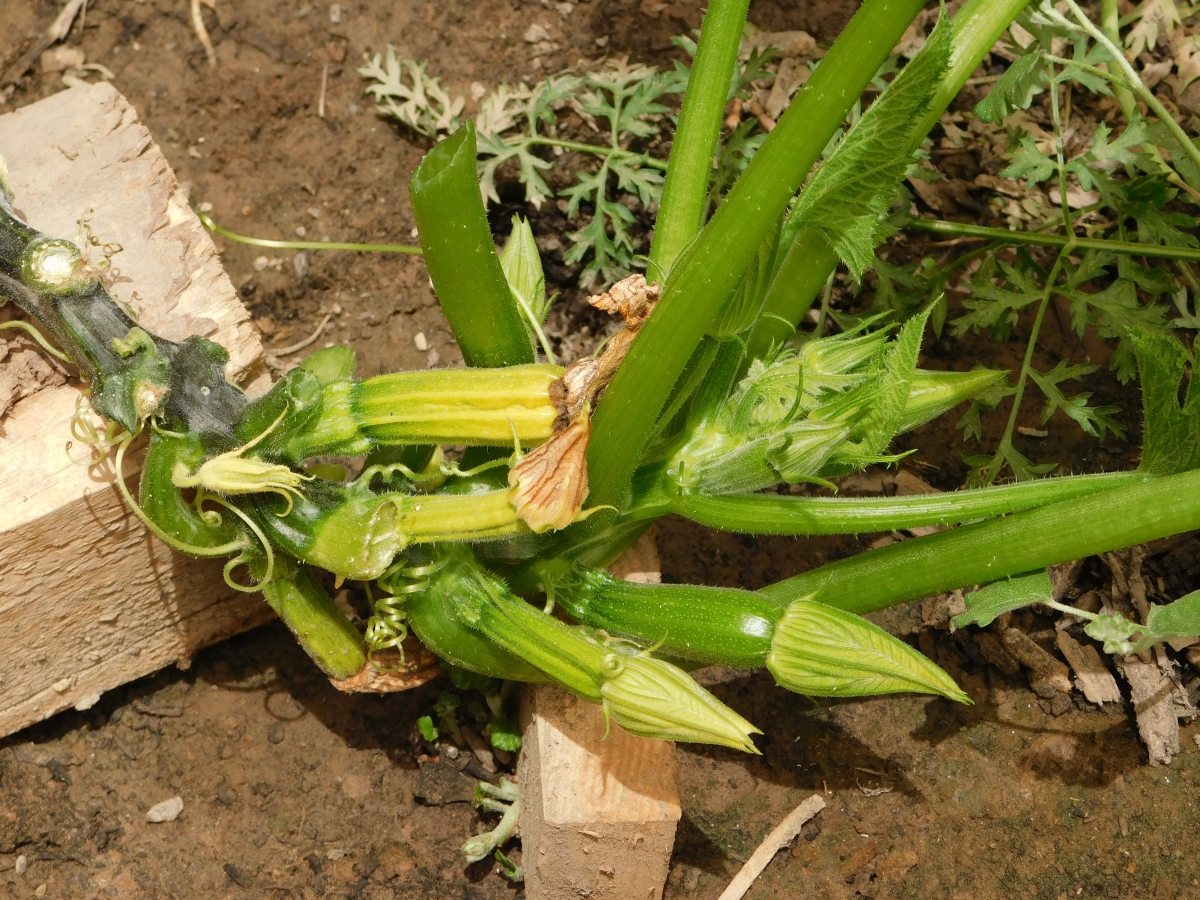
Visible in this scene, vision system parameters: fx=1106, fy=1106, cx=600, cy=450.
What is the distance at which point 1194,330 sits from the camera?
10.6 ft

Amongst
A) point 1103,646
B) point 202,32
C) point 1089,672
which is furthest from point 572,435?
point 202,32

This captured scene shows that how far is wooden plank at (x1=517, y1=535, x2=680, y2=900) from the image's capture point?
8.13ft

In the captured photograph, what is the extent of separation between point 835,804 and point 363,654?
4.01ft

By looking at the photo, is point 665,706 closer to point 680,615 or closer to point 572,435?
point 680,615

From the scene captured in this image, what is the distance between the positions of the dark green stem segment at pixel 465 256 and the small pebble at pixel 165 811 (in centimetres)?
141

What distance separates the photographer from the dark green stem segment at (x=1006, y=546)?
Result: 215 centimetres

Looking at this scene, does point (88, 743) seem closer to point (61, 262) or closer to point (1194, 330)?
point (61, 262)

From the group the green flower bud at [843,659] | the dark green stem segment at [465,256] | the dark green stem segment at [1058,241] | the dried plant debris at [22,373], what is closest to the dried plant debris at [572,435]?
the dark green stem segment at [465,256]

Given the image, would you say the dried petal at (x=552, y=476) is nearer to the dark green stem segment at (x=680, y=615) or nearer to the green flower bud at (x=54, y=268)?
the dark green stem segment at (x=680, y=615)

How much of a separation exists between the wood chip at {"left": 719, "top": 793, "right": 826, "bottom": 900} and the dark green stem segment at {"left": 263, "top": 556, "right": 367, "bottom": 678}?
1044 millimetres

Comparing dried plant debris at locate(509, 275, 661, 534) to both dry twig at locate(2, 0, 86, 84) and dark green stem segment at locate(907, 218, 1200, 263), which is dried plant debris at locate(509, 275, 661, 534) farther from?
dry twig at locate(2, 0, 86, 84)

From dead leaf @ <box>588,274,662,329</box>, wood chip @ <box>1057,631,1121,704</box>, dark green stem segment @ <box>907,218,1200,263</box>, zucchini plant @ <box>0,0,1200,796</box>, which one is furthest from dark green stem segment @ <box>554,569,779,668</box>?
dark green stem segment @ <box>907,218,1200,263</box>

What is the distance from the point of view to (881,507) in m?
2.29

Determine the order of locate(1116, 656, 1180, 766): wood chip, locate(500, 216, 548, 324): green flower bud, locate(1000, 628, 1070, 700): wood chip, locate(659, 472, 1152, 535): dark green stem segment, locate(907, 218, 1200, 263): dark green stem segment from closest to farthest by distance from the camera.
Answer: locate(659, 472, 1152, 535): dark green stem segment
locate(500, 216, 548, 324): green flower bud
locate(1116, 656, 1180, 766): wood chip
locate(1000, 628, 1070, 700): wood chip
locate(907, 218, 1200, 263): dark green stem segment
